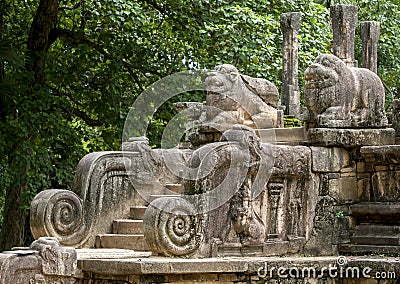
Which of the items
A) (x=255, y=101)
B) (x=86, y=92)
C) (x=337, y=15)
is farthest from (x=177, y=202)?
(x=86, y=92)

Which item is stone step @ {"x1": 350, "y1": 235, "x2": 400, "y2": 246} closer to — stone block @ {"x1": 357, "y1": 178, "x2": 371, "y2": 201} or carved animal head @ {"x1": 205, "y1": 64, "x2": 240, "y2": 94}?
stone block @ {"x1": 357, "y1": 178, "x2": 371, "y2": 201}

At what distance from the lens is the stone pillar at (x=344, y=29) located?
14.8m

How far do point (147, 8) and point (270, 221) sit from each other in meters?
9.12

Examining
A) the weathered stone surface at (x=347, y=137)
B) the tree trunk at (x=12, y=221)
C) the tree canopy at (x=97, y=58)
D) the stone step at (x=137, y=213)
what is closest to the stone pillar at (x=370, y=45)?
the tree canopy at (x=97, y=58)

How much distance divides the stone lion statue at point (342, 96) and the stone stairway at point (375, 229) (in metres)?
1.08

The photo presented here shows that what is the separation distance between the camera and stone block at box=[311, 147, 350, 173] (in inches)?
448

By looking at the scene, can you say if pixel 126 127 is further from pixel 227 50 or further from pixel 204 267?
pixel 204 267

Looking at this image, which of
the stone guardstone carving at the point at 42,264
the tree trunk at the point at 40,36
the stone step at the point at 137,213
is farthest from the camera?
the tree trunk at the point at 40,36

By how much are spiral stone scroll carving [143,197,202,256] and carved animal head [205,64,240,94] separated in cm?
287

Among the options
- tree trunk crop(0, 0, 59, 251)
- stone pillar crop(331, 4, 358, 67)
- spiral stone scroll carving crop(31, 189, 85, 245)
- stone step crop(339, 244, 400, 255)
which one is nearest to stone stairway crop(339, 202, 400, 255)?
stone step crop(339, 244, 400, 255)

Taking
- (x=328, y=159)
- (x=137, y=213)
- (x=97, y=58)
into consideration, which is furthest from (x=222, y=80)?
(x=97, y=58)

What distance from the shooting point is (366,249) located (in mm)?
11078

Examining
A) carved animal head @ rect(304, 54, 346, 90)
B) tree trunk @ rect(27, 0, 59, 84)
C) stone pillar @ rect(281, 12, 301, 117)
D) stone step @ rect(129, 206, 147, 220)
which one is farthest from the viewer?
tree trunk @ rect(27, 0, 59, 84)

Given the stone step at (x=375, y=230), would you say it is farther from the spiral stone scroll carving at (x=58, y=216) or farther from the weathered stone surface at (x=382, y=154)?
the spiral stone scroll carving at (x=58, y=216)
